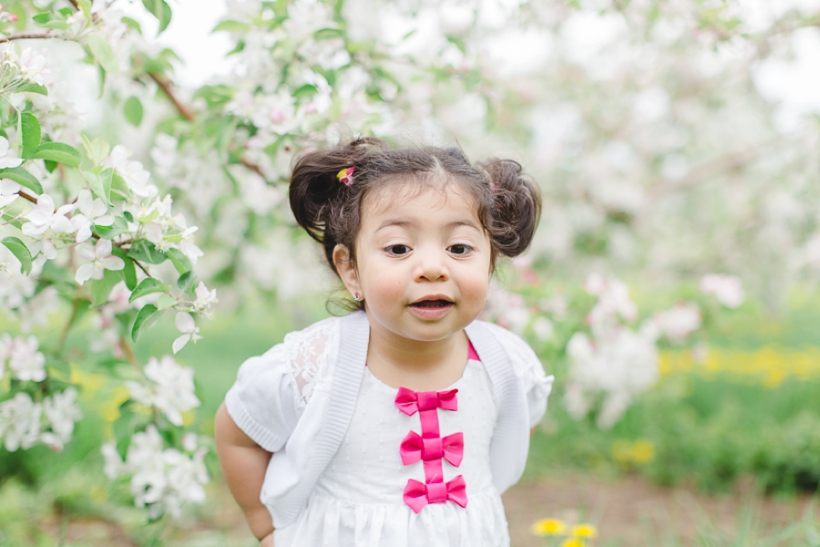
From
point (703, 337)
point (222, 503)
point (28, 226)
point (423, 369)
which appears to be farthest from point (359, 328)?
point (222, 503)

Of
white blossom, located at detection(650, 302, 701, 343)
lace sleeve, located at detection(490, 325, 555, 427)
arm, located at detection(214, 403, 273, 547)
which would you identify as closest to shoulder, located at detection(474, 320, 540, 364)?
lace sleeve, located at detection(490, 325, 555, 427)

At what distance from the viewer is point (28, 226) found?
3.57 feet

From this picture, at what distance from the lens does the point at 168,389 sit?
1.63 m

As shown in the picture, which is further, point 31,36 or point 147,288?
point 31,36

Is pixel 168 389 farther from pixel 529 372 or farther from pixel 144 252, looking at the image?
pixel 529 372

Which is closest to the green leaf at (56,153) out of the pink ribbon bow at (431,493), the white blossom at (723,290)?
the pink ribbon bow at (431,493)

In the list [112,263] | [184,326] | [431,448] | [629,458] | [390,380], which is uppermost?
[112,263]

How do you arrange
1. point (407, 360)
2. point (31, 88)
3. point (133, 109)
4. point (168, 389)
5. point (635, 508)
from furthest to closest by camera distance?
point (635, 508) → point (133, 109) → point (168, 389) → point (407, 360) → point (31, 88)

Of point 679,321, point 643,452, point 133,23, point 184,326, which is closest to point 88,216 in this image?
point 184,326

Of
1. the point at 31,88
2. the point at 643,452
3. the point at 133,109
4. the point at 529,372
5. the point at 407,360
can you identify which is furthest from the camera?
the point at 643,452

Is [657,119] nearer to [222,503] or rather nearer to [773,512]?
[773,512]

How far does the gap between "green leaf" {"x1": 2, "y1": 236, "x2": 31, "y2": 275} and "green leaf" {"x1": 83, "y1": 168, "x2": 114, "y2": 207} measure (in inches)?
5.4

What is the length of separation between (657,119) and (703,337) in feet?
9.74

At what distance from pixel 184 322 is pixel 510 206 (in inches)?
27.3
